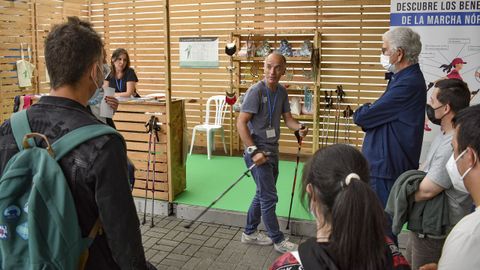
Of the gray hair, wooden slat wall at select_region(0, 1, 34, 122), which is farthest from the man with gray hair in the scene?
wooden slat wall at select_region(0, 1, 34, 122)

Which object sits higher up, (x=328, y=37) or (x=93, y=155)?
(x=328, y=37)

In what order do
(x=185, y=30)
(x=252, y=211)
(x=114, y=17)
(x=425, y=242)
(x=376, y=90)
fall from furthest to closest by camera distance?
(x=114, y=17), (x=185, y=30), (x=376, y=90), (x=252, y=211), (x=425, y=242)

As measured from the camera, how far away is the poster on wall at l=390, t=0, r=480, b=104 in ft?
15.6

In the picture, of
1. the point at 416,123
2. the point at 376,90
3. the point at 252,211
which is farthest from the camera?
the point at 376,90

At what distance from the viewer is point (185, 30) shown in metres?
8.09

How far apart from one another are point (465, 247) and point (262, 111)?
2.70 m

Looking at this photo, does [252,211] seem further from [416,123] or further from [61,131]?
[61,131]

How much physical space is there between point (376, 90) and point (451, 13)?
2414 mm

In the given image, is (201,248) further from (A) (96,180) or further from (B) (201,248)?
(A) (96,180)

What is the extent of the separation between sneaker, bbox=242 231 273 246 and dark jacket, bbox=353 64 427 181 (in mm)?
1565

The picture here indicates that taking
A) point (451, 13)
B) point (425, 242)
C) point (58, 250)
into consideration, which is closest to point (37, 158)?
point (58, 250)

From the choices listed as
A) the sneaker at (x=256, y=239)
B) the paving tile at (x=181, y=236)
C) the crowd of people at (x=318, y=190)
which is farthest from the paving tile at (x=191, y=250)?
the crowd of people at (x=318, y=190)

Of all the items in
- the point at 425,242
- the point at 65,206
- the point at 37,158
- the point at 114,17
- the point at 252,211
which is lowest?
the point at 252,211

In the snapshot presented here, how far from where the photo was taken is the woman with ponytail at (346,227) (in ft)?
4.06
